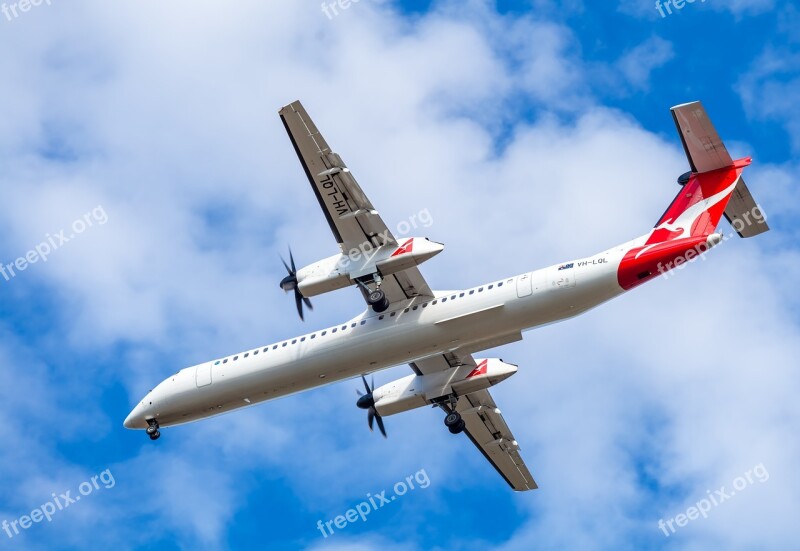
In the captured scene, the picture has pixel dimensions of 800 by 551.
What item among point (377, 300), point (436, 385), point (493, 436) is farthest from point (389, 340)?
point (493, 436)

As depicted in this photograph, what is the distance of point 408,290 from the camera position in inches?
1674

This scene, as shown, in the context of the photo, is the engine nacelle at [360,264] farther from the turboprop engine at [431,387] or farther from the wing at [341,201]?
the turboprop engine at [431,387]

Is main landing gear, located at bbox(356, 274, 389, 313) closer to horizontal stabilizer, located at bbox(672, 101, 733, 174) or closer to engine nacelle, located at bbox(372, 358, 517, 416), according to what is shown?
engine nacelle, located at bbox(372, 358, 517, 416)

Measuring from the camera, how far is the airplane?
39.6 meters

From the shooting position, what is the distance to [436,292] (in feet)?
139

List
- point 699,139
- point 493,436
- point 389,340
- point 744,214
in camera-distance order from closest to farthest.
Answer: point 699,139
point 744,214
point 389,340
point 493,436

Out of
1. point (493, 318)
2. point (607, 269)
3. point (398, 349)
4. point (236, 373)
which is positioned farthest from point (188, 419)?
point (607, 269)

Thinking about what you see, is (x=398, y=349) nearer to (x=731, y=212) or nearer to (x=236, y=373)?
(x=236, y=373)

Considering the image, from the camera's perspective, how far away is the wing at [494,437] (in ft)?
159

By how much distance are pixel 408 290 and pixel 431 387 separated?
5.66 meters

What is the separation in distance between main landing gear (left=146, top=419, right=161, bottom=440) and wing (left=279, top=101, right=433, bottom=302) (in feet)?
33.1

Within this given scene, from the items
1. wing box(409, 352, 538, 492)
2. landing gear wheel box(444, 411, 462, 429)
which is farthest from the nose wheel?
wing box(409, 352, 538, 492)

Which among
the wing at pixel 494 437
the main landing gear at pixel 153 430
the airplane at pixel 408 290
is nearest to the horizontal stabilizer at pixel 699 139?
the airplane at pixel 408 290

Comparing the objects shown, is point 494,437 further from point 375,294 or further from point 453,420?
point 375,294
